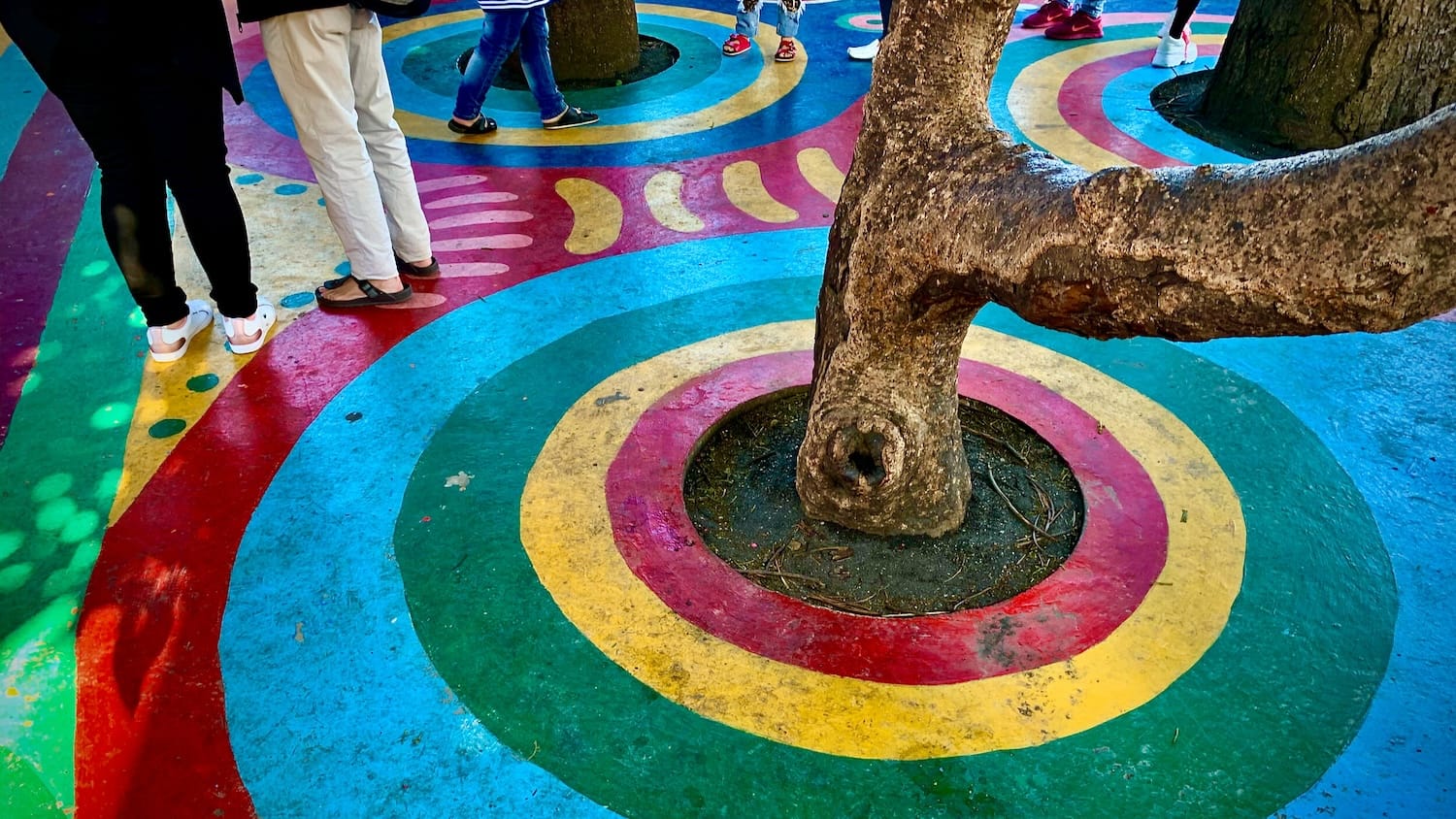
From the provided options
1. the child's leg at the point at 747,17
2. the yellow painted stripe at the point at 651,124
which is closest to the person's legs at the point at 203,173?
the yellow painted stripe at the point at 651,124

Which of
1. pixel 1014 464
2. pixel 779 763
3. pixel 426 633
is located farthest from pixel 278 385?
pixel 1014 464

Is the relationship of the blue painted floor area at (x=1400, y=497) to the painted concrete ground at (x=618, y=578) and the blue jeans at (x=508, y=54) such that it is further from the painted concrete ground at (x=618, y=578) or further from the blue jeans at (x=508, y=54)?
the blue jeans at (x=508, y=54)

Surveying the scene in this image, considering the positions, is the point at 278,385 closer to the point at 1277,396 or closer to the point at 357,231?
the point at 357,231

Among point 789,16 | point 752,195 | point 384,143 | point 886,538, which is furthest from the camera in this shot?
point 789,16

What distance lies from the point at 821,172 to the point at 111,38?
318 centimetres

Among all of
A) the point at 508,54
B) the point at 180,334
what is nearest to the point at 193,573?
the point at 180,334

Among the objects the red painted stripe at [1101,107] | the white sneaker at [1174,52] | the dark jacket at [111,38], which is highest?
the dark jacket at [111,38]

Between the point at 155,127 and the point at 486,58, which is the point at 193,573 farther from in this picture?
the point at 486,58

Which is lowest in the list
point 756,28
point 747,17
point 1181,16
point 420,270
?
point 420,270

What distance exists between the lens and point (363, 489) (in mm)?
2893

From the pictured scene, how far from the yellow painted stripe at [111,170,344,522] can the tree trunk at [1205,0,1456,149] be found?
489cm

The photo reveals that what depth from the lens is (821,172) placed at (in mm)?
5027

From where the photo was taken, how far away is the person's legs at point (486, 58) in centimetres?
504

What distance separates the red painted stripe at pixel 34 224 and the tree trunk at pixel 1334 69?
5961 mm
